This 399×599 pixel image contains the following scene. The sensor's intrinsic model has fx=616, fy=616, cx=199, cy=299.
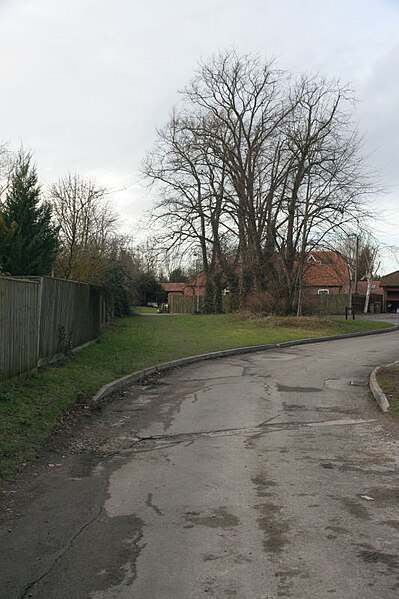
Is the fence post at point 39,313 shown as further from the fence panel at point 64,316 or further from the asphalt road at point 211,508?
the asphalt road at point 211,508

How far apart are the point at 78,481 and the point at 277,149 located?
111 feet

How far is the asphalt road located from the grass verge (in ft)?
1.77

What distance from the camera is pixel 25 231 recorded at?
66.8 ft

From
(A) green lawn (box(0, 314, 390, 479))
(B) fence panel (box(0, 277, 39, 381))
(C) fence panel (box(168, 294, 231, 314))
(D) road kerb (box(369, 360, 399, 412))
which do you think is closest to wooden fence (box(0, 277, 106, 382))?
(B) fence panel (box(0, 277, 39, 381))

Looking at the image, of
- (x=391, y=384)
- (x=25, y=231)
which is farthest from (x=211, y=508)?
(x=25, y=231)

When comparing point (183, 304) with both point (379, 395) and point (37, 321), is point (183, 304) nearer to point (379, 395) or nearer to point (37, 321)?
point (37, 321)

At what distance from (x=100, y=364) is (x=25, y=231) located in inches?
284

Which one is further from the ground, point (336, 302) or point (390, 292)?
point (390, 292)

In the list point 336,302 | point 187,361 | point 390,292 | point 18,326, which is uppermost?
point 390,292

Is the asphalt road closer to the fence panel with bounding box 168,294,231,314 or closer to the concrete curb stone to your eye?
the concrete curb stone

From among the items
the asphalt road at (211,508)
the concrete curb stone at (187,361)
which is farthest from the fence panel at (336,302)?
the asphalt road at (211,508)

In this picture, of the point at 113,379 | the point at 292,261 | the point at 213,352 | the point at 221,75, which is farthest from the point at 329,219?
the point at 113,379

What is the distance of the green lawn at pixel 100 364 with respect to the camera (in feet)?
26.0

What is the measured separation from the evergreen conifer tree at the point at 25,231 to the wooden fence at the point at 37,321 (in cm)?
245
